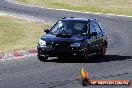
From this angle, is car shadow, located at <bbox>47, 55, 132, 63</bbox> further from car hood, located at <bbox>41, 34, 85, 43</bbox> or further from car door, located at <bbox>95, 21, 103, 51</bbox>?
car hood, located at <bbox>41, 34, 85, 43</bbox>

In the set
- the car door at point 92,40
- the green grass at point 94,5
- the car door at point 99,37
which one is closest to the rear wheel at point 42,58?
the car door at point 92,40

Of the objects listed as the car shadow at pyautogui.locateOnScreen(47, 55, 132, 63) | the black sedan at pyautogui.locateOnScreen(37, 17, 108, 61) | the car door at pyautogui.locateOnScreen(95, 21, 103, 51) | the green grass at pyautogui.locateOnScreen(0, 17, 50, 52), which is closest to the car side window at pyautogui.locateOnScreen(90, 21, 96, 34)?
the black sedan at pyautogui.locateOnScreen(37, 17, 108, 61)

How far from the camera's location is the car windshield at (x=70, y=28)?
66.2 ft

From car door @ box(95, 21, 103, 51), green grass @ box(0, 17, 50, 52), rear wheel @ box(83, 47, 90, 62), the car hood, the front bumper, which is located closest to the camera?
the front bumper

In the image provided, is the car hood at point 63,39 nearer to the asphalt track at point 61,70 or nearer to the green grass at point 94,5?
the asphalt track at point 61,70

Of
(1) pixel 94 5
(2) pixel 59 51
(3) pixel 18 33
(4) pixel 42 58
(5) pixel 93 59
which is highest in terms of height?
(2) pixel 59 51

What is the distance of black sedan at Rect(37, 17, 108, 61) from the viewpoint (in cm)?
1908

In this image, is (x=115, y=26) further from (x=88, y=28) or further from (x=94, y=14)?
(x=88, y=28)

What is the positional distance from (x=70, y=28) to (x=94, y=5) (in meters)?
38.5

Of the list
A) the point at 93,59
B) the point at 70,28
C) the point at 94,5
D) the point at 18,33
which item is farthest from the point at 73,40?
the point at 94,5

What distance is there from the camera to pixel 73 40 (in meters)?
19.2

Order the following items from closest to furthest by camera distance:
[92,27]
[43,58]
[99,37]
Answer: [43,58] → [92,27] → [99,37]

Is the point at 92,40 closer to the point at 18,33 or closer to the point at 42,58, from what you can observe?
the point at 42,58

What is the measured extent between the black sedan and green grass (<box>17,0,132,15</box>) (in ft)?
97.5
